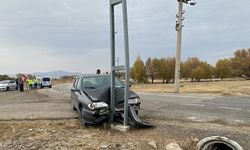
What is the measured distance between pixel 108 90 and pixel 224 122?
133 inches

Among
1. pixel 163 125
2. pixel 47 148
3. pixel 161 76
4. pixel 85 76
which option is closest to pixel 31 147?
pixel 47 148

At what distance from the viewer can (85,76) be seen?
36.8 feet

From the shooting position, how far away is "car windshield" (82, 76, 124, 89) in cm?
1052

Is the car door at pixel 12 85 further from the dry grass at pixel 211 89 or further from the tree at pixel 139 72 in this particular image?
the tree at pixel 139 72

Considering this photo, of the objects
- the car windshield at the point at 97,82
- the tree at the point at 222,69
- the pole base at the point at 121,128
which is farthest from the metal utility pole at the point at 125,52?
the tree at the point at 222,69

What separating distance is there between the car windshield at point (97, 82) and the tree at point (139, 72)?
261ft

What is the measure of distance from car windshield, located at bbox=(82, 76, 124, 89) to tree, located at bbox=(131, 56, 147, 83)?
79.5 m

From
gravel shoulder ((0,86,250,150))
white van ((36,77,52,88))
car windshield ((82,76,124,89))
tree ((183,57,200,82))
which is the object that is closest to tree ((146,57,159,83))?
tree ((183,57,200,82))

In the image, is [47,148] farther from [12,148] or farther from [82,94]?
[82,94]

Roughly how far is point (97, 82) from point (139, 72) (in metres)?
80.5

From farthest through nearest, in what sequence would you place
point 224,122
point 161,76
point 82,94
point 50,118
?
point 161,76, point 50,118, point 82,94, point 224,122

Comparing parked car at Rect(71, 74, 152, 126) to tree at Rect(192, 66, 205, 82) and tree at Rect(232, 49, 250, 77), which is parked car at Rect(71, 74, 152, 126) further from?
tree at Rect(192, 66, 205, 82)

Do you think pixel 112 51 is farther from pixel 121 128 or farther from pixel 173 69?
pixel 173 69

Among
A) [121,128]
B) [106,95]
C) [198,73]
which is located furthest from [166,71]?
[121,128]
